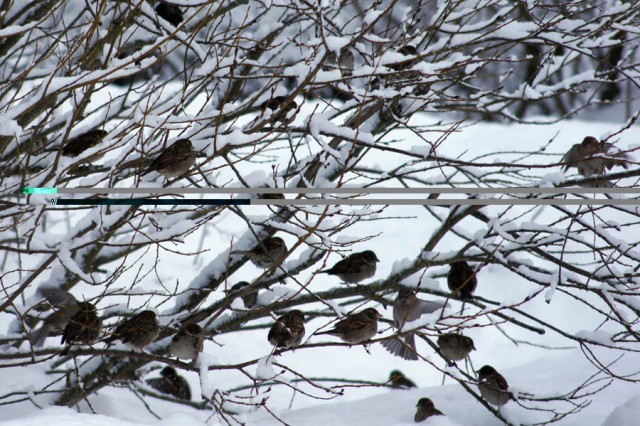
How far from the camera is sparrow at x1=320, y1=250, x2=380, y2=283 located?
3936mm

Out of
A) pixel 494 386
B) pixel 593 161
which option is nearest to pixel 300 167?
pixel 593 161

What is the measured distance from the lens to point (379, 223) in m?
9.77

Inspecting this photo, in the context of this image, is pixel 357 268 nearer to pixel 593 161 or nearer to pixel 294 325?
pixel 294 325

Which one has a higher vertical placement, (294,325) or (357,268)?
(357,268)

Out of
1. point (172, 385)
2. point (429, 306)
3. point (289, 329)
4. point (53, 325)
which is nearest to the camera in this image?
point (289, 329)

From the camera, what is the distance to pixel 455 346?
4.04 m

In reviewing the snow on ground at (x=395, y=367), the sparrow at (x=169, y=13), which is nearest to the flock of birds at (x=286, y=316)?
the snow on ground at (x=395, y=367)

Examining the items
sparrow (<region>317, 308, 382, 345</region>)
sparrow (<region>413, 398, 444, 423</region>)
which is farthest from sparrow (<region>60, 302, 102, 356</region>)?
sparrow (<region>413, 398, 444, 423</region>)

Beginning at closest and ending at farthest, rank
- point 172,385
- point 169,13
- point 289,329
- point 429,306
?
point 289,329 < point 169,13 < point 429,306 < point 172,385

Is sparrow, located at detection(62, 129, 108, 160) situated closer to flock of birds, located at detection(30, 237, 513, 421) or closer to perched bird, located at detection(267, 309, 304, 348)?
flock of birds, located at detection(30, 237, 513, 421)

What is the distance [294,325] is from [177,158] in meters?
0.97

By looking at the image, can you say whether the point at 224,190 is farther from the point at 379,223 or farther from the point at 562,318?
the point at 379,223

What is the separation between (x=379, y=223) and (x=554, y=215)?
232cm

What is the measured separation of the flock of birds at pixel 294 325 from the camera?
134 inches
